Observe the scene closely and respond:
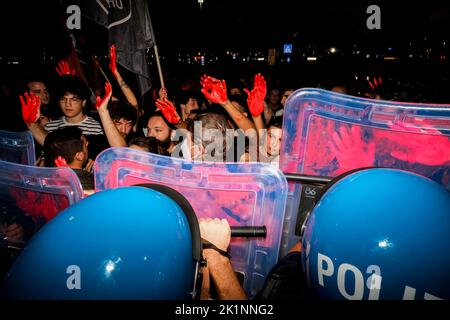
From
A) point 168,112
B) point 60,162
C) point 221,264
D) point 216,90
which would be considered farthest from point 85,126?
point 221,264

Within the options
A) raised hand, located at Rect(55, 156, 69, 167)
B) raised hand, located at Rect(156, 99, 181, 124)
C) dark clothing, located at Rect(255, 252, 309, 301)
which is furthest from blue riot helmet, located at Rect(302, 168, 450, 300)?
raised hand, located at Rect(156, 99, 181, 124)

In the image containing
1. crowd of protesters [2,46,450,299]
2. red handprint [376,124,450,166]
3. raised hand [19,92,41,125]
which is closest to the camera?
red handprint [376,124,450,166]

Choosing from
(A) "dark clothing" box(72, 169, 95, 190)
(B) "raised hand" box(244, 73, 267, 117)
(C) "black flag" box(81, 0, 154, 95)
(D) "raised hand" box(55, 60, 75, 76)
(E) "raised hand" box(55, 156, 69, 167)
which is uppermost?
(C) "black flag" box(81, 0, 154, 95)

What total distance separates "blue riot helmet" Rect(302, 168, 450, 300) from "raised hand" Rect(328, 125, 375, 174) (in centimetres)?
29

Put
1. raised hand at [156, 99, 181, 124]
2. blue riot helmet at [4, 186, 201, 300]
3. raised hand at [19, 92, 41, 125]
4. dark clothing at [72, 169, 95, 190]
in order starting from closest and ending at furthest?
1. blue riot helmet at [4, 186, 201, 300]
2. dark clothing at [72, 169, 95, 190]
3. raised hand at [19, 92, 41, 125]
4. raised hand at [156, 99, 181, 124]

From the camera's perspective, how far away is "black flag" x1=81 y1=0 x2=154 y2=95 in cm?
430

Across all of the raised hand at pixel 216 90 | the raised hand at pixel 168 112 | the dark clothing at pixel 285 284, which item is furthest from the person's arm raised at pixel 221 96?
the dark clothing at pixel 285 284

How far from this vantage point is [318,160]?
59.9 inches

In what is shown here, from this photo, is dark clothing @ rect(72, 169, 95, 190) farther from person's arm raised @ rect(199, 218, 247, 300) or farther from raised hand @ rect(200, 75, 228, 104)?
raised hand @ rect(200, 75, 228, 104)

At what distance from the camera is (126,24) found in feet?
14.1
